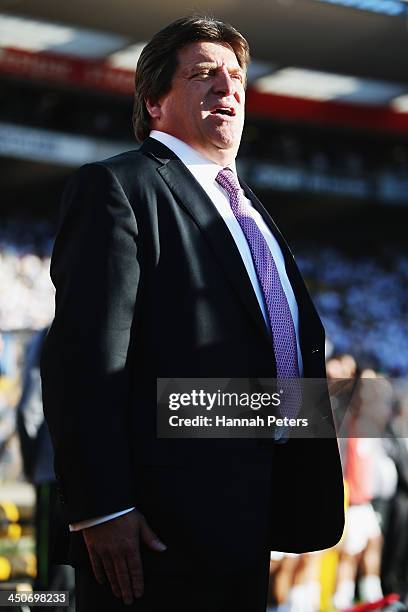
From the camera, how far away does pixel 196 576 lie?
1614 mm

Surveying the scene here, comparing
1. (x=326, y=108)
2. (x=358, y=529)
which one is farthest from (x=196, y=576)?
(x=326, y=108)

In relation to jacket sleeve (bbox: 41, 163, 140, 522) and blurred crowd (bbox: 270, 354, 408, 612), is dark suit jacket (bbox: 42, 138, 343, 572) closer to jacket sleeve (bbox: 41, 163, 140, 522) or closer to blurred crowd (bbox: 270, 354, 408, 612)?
jacket sleeve (bbox: 41, 163, 140, 522)

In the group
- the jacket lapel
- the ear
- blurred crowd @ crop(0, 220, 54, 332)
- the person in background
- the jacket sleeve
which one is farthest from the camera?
blurred crowd @ crop(0, 220, 54, 332)

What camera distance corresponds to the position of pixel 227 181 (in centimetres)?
191

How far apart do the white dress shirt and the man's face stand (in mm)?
19

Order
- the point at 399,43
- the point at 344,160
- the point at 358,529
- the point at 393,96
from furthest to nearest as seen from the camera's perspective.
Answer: the point at 344,160 < the point at 393,96 < the point at 399,43 < the point at 358,529

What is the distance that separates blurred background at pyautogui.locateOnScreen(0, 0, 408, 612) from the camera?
14820 millimetres

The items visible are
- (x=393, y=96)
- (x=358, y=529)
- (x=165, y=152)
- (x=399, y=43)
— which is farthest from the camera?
(x=393, y=96)

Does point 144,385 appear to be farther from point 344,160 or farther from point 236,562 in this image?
point 344,160

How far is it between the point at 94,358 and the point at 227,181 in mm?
521

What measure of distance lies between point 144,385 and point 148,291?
17 cm

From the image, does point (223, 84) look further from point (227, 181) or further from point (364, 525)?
point (364, 525)

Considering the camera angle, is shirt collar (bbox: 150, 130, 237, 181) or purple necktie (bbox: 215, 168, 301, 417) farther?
shirt collar (bbox: 150, 130, 237, 181)

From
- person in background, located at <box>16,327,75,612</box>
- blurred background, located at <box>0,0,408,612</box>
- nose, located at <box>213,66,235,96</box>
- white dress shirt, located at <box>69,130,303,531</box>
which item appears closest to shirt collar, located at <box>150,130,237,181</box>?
white dress shirt, located at <box>69,130,303,531</box>
